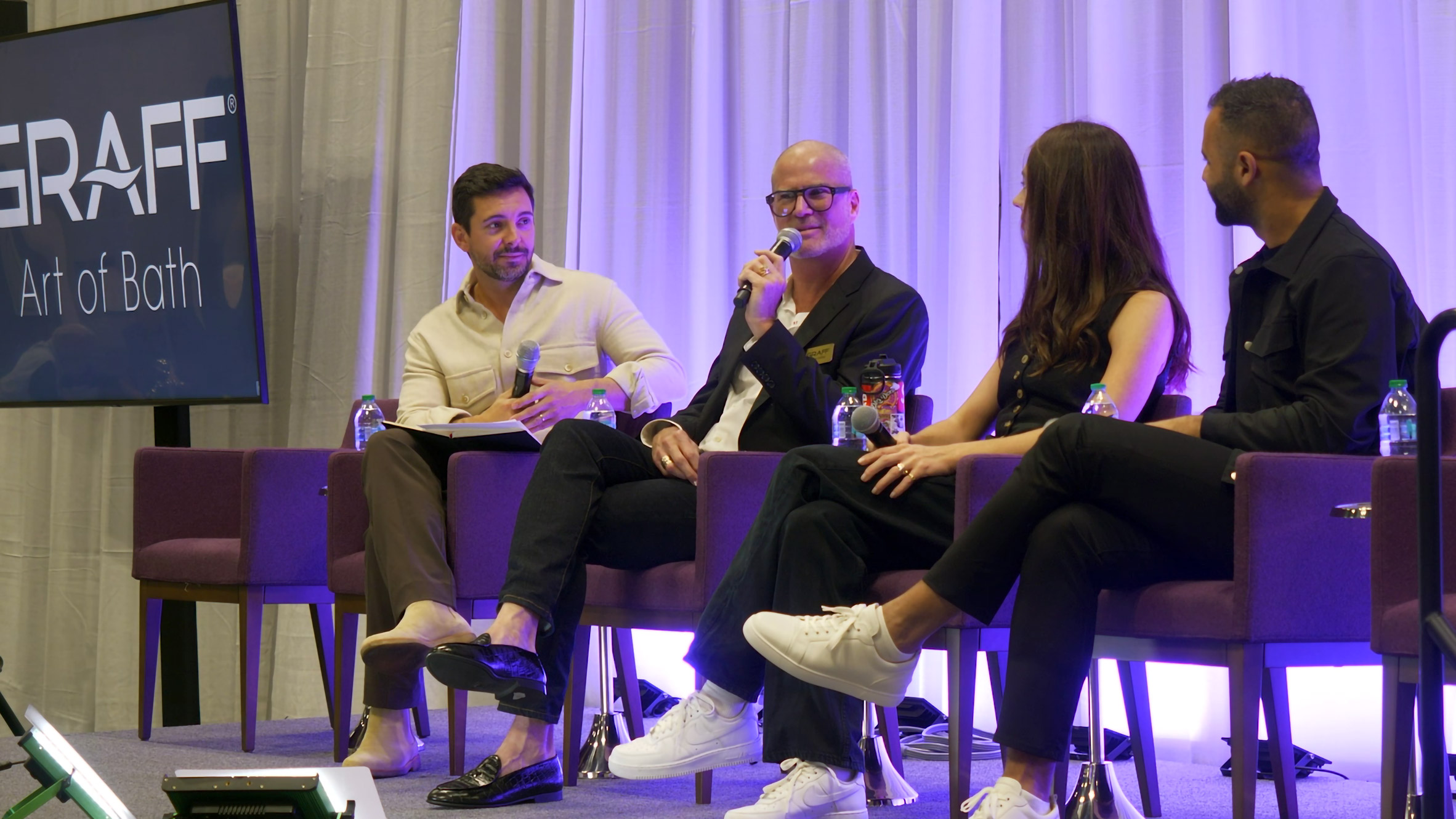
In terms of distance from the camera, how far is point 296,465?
353 centimetres

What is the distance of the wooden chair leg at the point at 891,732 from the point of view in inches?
113

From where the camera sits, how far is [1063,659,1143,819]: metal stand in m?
2.38

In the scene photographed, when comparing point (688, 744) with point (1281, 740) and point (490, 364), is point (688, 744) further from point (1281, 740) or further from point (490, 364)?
point (490, 364)

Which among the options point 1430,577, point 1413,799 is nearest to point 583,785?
point 1413,799

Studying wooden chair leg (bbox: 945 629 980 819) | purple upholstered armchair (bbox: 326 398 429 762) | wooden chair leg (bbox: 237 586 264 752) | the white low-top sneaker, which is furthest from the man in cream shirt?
wooden chair leg (bbox: 945 629 980 819)

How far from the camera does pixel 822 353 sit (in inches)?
111

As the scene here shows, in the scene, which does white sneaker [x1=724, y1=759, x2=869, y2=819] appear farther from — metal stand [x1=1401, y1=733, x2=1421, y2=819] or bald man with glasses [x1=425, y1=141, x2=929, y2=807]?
metal stand [x1=1401, y1=733, x2=1421, y2=819]

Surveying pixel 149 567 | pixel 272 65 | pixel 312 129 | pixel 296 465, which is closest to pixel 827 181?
pixel 296 465

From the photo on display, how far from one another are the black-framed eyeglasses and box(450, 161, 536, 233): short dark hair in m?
0.76

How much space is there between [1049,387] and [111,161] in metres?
3.33

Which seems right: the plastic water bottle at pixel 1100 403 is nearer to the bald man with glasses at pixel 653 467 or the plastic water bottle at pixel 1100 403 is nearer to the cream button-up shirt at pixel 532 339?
the bald man with glasses at pixel 653 467

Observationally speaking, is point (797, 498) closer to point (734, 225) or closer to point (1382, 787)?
point (1382, 787)

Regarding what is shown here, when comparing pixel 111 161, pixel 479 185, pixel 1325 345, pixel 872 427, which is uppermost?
pixel 111 161

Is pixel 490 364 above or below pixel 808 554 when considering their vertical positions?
above
